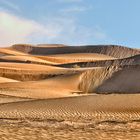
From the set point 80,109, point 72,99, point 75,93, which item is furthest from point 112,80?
point 80,109

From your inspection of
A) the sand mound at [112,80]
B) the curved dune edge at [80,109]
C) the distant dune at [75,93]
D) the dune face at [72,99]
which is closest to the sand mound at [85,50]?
the distant dune at [75,93]

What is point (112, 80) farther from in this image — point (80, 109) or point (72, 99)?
point (80, 109)

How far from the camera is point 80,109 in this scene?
16875 mm

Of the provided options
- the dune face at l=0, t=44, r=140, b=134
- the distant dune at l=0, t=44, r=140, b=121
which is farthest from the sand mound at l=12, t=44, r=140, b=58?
the dune face at l=0, t=44, r=140, b=134

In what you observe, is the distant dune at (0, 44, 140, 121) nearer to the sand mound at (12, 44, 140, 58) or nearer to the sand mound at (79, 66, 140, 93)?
the sand mound at (79, 66, 140, 93)

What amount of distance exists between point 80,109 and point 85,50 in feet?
263

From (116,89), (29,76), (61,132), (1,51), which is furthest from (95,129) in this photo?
(1,51)

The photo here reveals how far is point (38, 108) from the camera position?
1748 cm

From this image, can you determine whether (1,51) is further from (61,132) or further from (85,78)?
(61,132)

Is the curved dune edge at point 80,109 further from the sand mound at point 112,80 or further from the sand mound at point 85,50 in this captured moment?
the sand mound at point 85,50

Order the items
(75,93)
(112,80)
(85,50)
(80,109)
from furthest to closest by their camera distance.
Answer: (85,50), (112,80), (75,93), (80,109)

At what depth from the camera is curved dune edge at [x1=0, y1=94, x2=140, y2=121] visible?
1555cm

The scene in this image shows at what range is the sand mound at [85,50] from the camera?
9406cm

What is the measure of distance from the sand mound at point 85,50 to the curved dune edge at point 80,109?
244 feet
